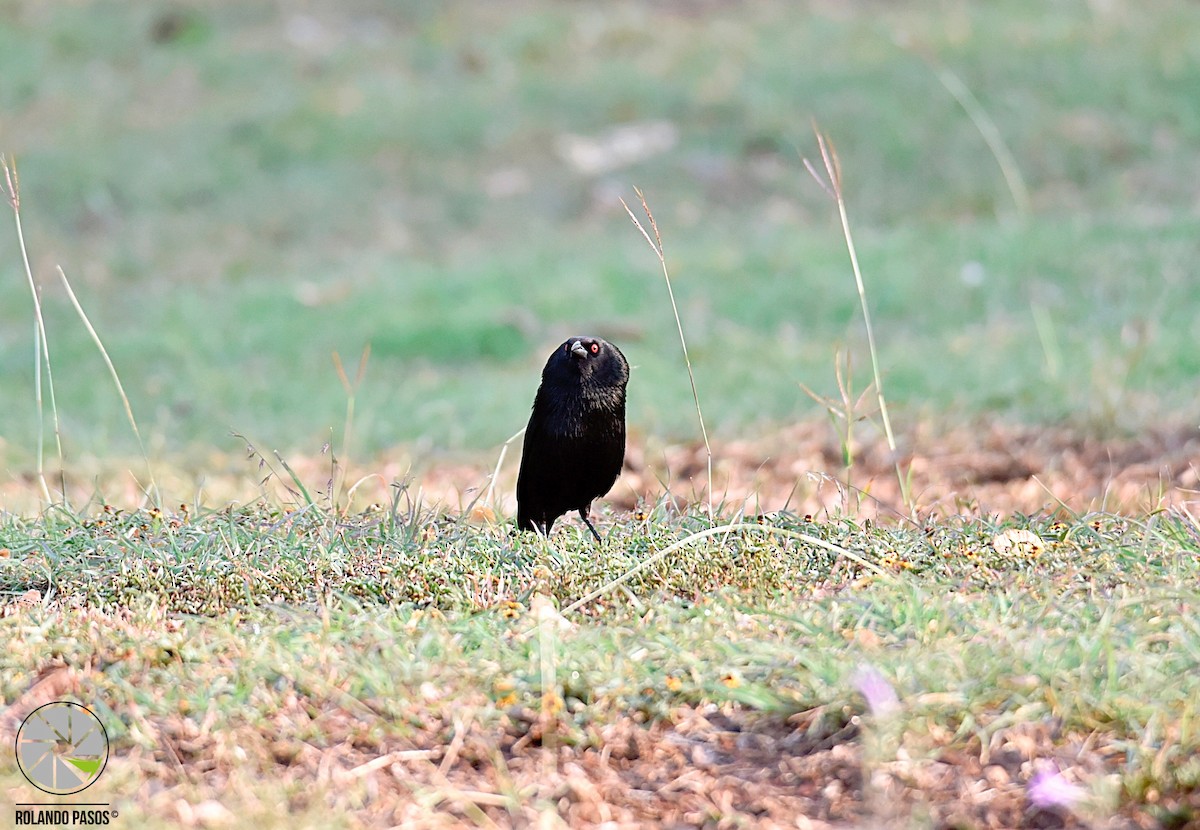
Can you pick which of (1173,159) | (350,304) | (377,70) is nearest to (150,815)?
(350,304)

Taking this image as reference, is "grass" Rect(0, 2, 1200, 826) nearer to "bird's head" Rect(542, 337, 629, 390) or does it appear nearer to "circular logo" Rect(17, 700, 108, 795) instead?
"circular logo" Rect(17, 700, 108, 795)

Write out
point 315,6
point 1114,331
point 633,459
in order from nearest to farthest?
point 633,459, point 1114,331, point 315,6

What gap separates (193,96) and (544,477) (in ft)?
43.4

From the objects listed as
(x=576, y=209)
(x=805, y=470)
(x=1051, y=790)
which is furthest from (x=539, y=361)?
(x=1051, y=790)

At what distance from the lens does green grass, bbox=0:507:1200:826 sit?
98.6 inches

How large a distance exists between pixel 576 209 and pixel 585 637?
402 inches

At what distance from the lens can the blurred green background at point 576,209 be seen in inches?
302

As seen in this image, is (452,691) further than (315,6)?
No

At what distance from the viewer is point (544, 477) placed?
365cm

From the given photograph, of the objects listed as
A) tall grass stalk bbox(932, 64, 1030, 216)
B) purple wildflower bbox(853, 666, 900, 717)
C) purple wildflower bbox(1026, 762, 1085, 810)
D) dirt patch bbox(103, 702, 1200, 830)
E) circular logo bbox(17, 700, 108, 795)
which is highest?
tall grass stalk bbox(932, 64, 1030, 216)

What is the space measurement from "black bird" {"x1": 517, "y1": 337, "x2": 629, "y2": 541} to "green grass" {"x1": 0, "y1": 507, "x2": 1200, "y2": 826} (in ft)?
0.49

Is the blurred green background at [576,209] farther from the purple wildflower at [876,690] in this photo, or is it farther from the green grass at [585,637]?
the purple wildflower at [876,690]

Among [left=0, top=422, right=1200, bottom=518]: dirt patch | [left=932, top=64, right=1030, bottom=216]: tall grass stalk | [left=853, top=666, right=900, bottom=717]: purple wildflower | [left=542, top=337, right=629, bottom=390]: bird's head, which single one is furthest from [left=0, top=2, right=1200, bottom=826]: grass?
[left=542, top=337, right=629, bottom=390]: bird's head

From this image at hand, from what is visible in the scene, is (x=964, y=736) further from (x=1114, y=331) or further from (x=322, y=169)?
(x=322, y=169)
